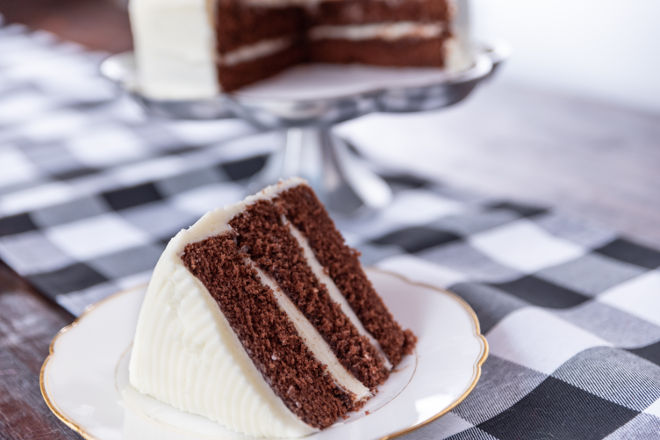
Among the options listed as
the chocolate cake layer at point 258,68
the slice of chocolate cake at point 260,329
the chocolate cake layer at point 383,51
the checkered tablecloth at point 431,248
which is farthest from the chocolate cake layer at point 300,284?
the chocolate cake layer at point 383,51

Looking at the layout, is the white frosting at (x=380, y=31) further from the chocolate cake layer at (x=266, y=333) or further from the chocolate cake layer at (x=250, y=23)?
the chocolate cake layer at (x=266, y=333)

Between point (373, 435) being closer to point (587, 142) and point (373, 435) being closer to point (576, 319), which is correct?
point (576, 319)

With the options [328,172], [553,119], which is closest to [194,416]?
[328,172]

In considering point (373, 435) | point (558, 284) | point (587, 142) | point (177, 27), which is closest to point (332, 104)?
point (177, 27)

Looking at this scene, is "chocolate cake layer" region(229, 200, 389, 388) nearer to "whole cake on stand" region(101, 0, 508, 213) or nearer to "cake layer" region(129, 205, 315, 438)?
"cake layer" region(129, 205, 315, 438)

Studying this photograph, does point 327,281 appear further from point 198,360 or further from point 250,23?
point 250,23

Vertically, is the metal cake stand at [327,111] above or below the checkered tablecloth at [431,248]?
above

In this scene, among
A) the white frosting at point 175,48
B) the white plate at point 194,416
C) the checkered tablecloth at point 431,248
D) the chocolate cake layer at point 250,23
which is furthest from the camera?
the chocolate cake layer at point 250,23
